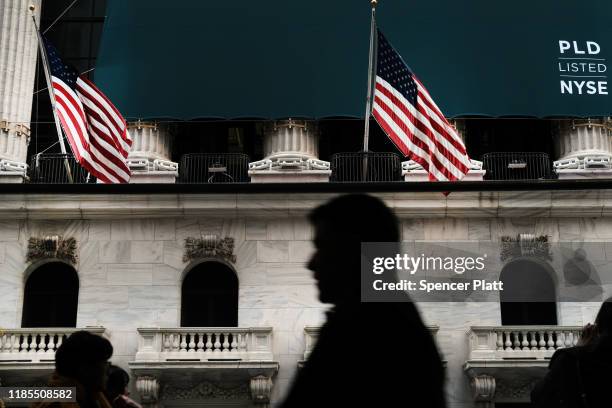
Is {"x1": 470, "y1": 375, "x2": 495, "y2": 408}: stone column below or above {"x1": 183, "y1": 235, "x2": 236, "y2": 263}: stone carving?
below

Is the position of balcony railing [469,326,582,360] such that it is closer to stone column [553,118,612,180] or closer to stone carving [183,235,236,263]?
stone column [553,118,612,180]

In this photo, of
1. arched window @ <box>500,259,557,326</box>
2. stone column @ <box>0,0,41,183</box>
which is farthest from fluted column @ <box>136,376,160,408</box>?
arched window @ <box>500,259,557,326</box>

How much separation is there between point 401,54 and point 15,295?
1167 cm

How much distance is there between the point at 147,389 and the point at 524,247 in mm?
10252

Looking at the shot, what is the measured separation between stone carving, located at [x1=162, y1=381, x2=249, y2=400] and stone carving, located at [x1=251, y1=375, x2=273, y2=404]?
1.04 feet

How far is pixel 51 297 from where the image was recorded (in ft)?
93.1

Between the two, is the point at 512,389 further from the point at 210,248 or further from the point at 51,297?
the point at 51,297

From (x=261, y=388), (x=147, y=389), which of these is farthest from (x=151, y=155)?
(x=261, y=388)

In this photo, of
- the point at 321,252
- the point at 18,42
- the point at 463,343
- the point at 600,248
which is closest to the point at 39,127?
the point at 18,42

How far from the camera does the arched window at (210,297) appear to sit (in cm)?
2808

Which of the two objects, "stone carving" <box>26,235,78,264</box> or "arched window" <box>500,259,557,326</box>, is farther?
"stone carving" <box>26,235,78,264</box>

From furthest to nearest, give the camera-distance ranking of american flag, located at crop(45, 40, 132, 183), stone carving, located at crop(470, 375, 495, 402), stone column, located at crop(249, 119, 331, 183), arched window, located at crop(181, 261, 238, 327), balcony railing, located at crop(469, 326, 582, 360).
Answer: stone column, located at crop(249, 119, 331, 183) → arched window, located at crop(181, 261, 238, 327) → balcony railing, located at crop(469, 326, 582, 360) → stone carving, located at crop(470, 375, 495, 402) → american flag, located at crop(45, 40, 132, 183)

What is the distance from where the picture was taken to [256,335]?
88.3 feet

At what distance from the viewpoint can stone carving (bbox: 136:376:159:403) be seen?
2620 centimetres
